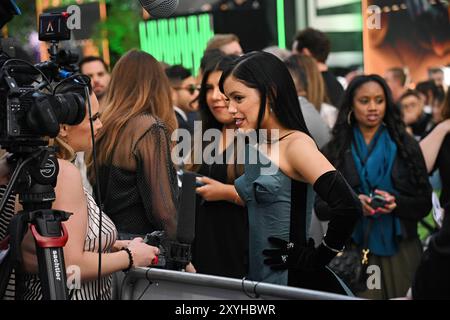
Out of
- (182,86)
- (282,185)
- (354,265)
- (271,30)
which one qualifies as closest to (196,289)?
(282,185)

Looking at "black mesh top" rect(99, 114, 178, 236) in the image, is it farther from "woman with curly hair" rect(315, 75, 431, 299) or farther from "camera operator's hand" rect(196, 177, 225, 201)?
"woman with curly hair" rect(315, 75, 431, 299)

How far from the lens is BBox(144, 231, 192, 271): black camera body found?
4.27 m

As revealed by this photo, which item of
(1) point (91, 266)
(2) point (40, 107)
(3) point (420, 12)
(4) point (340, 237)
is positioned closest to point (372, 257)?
(4) point (340, 237)

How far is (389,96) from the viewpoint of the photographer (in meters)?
6.55

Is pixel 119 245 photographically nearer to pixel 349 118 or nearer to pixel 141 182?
pixel 141 182

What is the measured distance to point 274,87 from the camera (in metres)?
4.42

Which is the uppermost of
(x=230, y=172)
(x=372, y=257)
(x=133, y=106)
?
(x=133, y=106)

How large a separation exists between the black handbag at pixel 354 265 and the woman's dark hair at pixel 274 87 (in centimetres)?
190

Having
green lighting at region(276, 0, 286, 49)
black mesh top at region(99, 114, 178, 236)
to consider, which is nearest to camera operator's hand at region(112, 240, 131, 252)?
black mesh top at region(99, 114, 178, 236)

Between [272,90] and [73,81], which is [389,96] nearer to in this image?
[272,90]

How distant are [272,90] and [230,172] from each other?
5.27ft

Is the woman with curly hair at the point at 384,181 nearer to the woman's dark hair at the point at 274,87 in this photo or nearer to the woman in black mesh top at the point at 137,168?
the woman in black mesh top at the point at 137,168

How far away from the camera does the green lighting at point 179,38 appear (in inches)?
402

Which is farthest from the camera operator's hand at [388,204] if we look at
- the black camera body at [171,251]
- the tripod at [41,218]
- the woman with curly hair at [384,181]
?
the tripod at [41,218]
